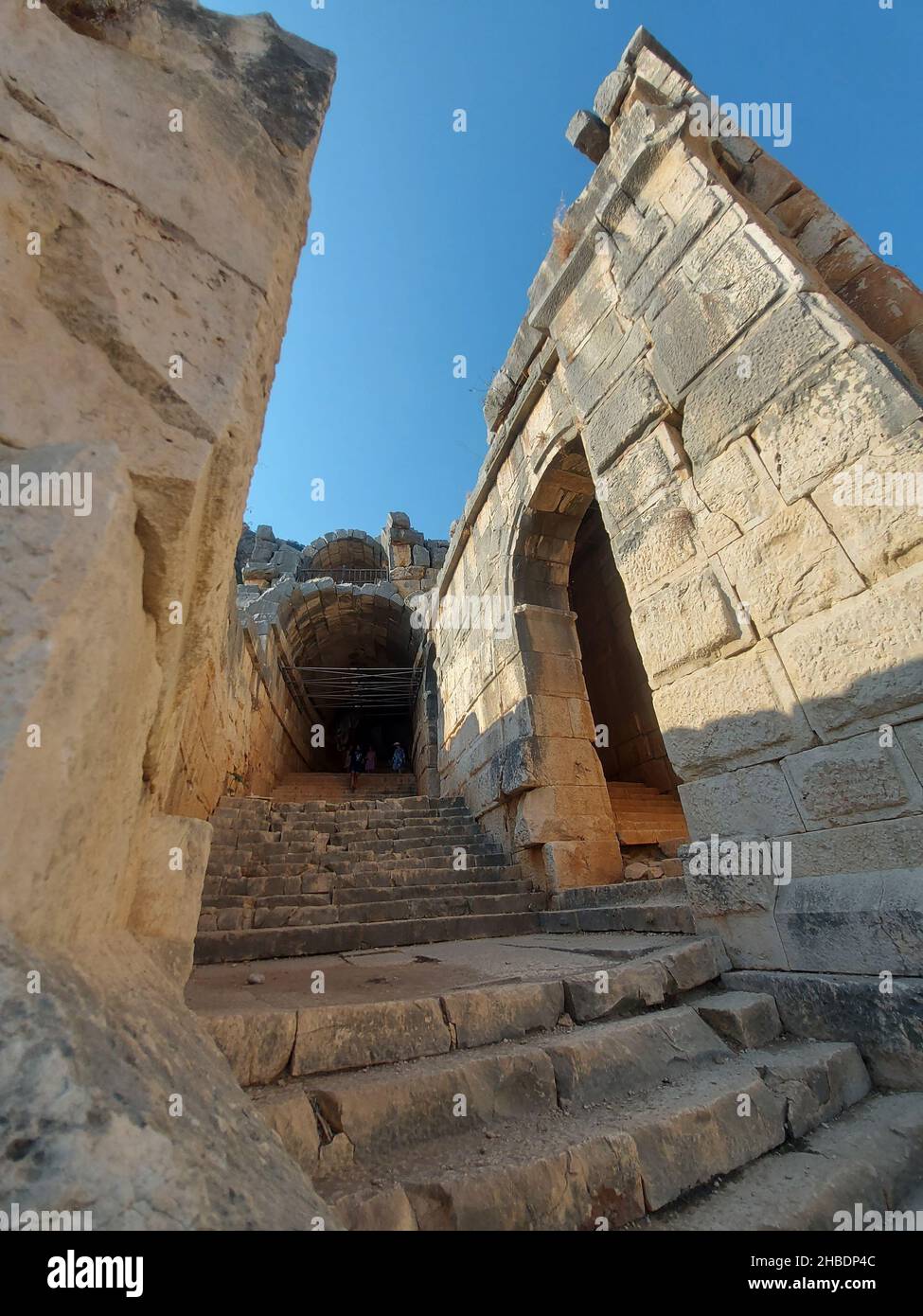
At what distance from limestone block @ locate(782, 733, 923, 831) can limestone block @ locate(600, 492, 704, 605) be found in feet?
3.91

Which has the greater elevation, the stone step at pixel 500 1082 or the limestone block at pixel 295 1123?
the limestone block at pixel 295 1123

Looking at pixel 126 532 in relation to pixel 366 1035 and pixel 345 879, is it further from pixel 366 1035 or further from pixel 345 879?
pixel 345 879

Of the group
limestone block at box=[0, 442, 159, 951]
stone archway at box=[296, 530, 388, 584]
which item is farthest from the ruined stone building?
stone archway at box=[296, 530, 388, 584]

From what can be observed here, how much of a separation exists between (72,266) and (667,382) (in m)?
3.20

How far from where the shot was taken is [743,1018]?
2.11 m

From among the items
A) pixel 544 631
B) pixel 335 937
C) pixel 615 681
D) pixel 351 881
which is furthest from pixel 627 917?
pixel 615 681

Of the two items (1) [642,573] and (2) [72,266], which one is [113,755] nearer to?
(2) [72,266]

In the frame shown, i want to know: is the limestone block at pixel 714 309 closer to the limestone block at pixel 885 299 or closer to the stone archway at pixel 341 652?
the limestone block at pixel 885 299

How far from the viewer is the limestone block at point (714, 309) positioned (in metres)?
2.95

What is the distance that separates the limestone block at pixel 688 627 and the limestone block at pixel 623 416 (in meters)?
1.15

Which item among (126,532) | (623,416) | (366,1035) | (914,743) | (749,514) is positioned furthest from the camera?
(623,416)

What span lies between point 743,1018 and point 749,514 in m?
2.24

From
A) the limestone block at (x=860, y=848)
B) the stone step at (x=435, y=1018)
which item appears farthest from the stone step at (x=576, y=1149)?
the limestone block at (x=860, y=848)

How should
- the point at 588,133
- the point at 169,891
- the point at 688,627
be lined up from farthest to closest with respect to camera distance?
1. the point at 588,133
2. the point at 688,627
3. the point at 169,891
